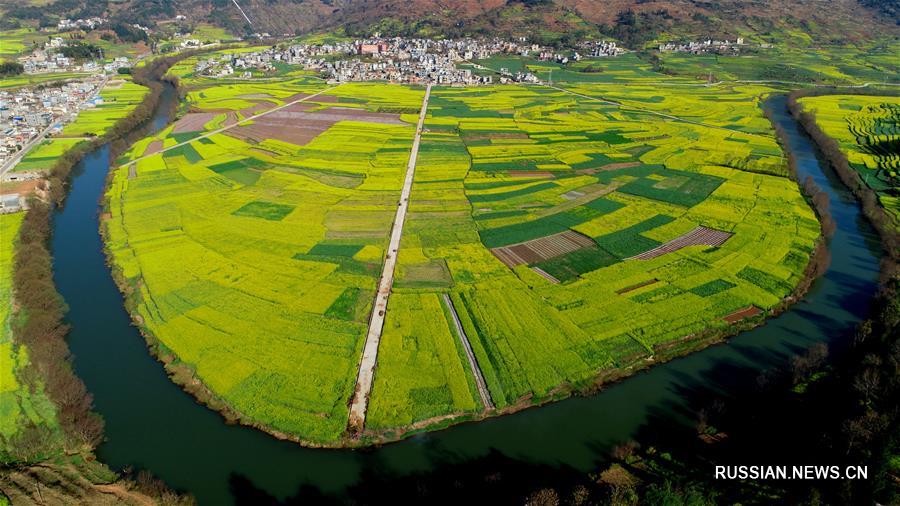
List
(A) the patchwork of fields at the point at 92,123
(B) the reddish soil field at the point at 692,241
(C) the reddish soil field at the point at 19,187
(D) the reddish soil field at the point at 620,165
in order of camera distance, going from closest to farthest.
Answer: (B) the reddish soil field at the point at 692,241 < (C) the reddish soil field at the point at 19,187 < (D) the reddish soil field at the point at 620,165 < (A) the patchwork of fields at the point at 92,123

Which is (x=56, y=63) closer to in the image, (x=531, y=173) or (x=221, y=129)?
(x=221, y=129)

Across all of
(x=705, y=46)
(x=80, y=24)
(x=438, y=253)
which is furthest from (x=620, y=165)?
(x=80, y=24)

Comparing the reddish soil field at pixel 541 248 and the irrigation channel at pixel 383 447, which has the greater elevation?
the reddish soil field at pixel 541 248

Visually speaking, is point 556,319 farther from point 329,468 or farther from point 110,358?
point 110,358

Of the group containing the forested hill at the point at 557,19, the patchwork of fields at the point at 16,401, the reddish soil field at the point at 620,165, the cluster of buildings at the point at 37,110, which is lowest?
the patchwork of fields at the point at 16,401

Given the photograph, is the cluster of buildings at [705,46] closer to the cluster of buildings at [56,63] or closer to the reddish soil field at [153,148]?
the reddish soil field at [153,148]

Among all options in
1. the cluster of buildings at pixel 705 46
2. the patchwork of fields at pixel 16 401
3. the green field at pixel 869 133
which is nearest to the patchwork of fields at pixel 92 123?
the patchwork of fields at pixel 16 401
